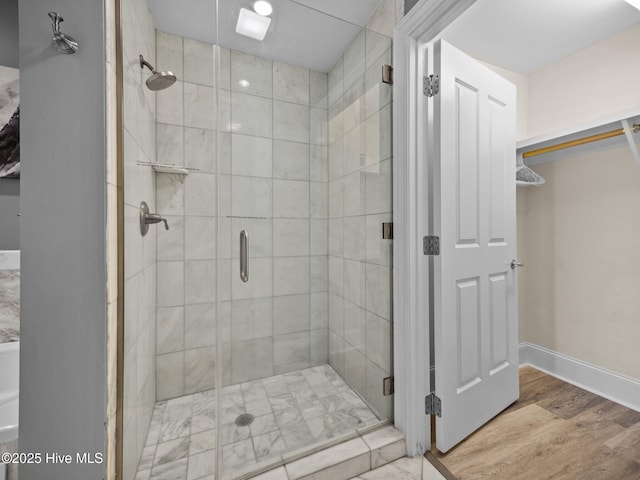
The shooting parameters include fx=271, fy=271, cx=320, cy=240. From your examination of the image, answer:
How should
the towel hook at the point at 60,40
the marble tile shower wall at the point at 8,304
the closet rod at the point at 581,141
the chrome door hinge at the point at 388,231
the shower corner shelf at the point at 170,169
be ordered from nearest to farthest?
the towel hook at the point at 60,40 → the marble tile shower wall at the point at 8,304 → the chrome door hinge at the point at 388,231 → the shower corner shelf at the point at 170,169 → the closet rod at the point at 581,141

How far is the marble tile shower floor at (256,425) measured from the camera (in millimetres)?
1181

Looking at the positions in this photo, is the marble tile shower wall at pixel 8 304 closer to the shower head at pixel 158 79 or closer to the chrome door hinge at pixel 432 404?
the shower head at pixel 158 79

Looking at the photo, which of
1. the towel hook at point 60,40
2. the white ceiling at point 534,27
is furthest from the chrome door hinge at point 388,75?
the towel hook at point 60,40

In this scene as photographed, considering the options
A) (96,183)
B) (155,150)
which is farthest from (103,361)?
(155,150)

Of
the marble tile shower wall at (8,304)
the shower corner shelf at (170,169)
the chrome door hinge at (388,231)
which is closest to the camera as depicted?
the marble tile shower wall at (8,304)

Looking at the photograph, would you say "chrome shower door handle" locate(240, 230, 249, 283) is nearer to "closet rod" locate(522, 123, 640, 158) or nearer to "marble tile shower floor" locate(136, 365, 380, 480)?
"marble tile shower floor" locate(136, 365, 380, 480)

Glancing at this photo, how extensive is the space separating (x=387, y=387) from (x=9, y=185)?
197 centimetres

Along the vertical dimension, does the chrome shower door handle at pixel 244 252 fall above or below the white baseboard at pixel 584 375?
above

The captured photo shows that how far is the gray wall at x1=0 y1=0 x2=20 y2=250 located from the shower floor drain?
1177 mm

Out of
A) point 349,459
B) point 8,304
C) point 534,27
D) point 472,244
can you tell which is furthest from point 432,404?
point 534,27

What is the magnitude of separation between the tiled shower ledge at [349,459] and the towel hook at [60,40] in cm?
171

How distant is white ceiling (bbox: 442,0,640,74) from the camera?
1599mm

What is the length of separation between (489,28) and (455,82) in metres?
0.82

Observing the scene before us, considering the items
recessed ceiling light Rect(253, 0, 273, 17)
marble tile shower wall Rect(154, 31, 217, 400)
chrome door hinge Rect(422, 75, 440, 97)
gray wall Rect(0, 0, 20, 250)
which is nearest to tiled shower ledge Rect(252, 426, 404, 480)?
marble tile shower wall Rect(154, 31, 217, 400)
